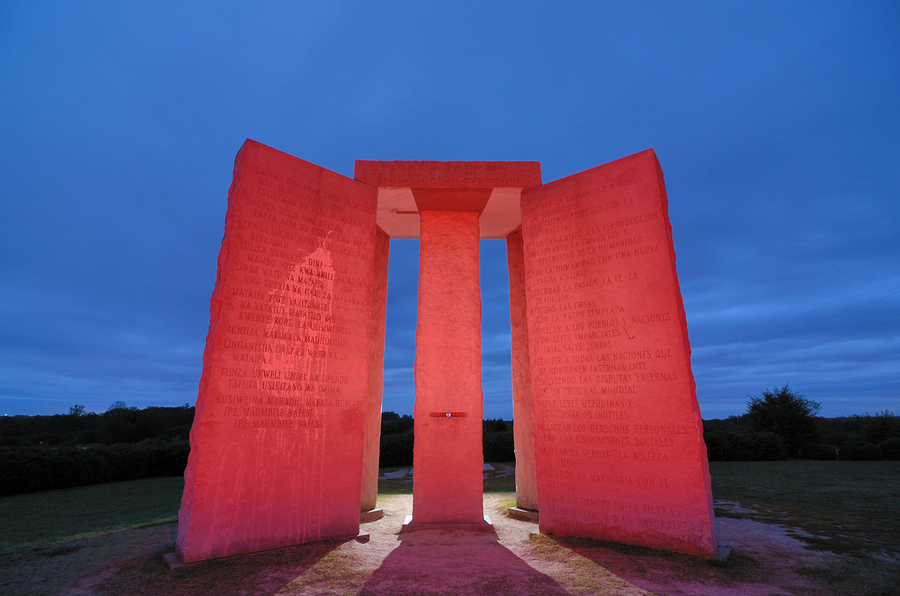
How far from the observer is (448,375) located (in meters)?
7.06

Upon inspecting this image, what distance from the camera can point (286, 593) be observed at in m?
3.75

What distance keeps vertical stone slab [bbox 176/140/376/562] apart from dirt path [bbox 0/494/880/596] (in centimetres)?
46

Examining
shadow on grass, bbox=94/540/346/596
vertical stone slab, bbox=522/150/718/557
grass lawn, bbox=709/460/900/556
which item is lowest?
shadow on grass, bbox=94/540/346/596

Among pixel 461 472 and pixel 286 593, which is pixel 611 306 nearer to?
pixel 461 472

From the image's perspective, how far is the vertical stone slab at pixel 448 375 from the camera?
6590 mm

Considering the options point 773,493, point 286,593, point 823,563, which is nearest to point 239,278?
point 286,593

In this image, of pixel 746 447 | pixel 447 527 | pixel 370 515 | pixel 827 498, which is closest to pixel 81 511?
pixel 370 515

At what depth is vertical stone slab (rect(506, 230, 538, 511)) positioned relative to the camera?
24.9 ft

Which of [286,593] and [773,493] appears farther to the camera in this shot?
[773,493]

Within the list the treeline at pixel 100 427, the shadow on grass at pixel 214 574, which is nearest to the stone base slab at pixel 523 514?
the shadow on grass at pixel 214 574

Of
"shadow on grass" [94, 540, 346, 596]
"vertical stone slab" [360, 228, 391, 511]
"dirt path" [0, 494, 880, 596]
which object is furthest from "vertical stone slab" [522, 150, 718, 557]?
"shadow on grass" [94, 540, 346, 596]

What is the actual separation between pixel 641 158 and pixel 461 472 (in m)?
5.64

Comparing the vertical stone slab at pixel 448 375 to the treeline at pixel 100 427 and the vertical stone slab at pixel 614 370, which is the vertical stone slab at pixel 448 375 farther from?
the treeline at pixel 100 427

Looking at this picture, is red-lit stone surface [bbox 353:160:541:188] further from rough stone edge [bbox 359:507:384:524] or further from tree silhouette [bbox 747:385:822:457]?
tree silhouette [bbox 747:385:822:457]
